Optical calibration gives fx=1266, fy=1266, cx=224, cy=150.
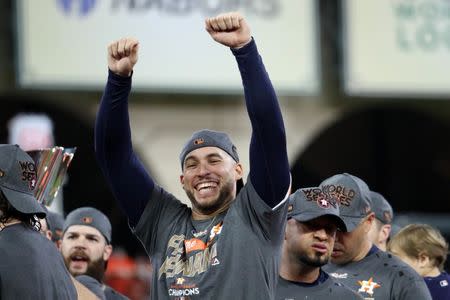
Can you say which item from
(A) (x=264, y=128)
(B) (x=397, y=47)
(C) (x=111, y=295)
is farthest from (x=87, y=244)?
(B) (x=397, y=47)

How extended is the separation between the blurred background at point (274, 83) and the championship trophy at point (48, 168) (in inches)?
278

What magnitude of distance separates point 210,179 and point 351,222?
152cm

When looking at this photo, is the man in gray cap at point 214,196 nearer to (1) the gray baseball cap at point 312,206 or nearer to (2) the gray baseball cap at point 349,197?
(1) the gray baseball cap at point 312,206

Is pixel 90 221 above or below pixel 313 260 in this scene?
below

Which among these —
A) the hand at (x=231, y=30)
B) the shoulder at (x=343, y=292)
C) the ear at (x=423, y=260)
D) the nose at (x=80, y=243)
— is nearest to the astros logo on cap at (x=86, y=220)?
the nose at (x=80, y=243)

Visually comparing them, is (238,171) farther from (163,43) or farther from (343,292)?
(163,43)

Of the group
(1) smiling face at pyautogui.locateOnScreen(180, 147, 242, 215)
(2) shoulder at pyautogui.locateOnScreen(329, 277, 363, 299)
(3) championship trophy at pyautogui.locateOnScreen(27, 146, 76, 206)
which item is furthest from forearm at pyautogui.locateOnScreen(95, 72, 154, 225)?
(2) shoulder at pyautogui.locateOnScreen(329, 277, 363, 299)

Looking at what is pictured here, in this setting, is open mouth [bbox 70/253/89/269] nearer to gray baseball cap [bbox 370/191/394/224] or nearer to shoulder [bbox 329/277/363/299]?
gray baseball cap [bbox 370/191/394/224]

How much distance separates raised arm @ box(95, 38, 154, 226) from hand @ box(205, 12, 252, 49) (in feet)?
1.56

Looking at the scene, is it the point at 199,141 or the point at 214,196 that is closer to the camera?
the point at 214,196

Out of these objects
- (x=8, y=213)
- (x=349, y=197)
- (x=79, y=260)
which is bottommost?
(x=79, y=260)

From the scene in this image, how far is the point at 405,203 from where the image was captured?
1538 centimetres

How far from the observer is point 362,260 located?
6.48 meters

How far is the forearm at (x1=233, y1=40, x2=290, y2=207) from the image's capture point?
4.86 meters
